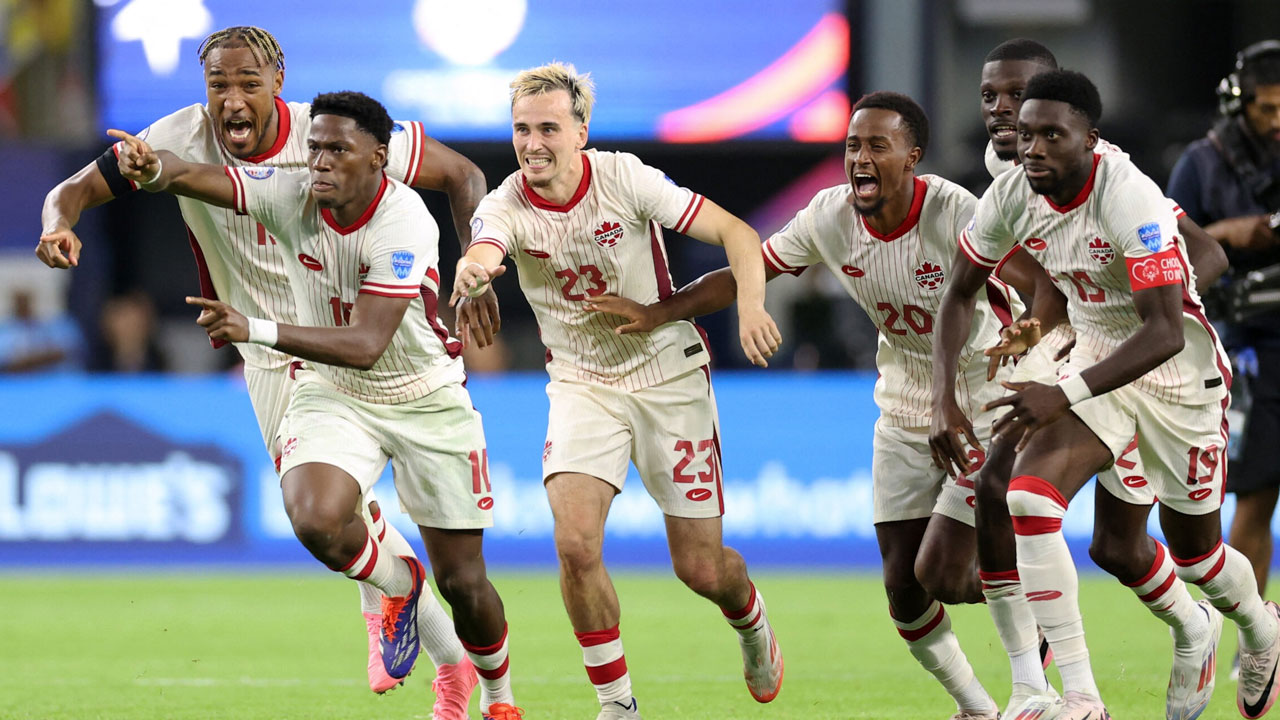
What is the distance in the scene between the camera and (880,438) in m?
6.70

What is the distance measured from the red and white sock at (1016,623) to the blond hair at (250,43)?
10.9ft

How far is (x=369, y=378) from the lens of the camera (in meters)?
6.35

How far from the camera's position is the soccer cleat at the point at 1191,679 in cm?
625

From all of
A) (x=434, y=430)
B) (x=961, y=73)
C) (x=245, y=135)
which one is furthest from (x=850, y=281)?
(x=961, y=73)

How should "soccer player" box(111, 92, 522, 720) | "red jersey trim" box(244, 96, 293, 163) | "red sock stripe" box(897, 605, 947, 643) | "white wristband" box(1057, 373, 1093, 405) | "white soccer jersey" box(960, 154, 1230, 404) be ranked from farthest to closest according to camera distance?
1. "red jersey trim" box(244, 96, 293, 163)
2. "red sock stripe" box(897, 605, 947, 643)
3. "soccer player" box(111, 92, 522, 720)
4. "white soccer jersey" box(960, 154, 1230, 404)
5. "white wristband" box(1057, 373, 1093, 405)

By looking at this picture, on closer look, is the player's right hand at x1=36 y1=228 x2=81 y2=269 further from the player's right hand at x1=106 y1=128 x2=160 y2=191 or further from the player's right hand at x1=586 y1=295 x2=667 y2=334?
the player's right hand at x1=586 y1=295 x2=667 y2=334

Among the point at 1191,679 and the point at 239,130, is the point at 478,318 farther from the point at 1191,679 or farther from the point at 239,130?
the point at 1191,679

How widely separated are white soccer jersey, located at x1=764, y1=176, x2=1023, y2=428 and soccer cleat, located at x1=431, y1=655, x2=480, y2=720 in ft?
6.38

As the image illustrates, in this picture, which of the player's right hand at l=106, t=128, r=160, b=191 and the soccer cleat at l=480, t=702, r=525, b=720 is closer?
the player's right hand at l=106, t=128, r=160, b=191

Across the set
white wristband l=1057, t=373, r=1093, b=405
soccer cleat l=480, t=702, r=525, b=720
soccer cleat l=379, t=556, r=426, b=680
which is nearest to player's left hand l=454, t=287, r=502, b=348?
soccer cleat l=379, t=556, r=426, b=680

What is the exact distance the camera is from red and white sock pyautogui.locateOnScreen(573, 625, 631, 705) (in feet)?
20.2

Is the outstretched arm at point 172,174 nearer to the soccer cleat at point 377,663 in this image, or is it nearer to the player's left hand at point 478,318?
the player's left hand at point 478,318

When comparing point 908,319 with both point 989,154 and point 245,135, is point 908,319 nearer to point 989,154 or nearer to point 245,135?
point 989,154

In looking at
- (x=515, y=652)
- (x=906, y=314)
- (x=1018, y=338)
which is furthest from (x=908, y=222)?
(x=515, y=652)
